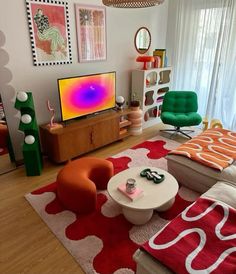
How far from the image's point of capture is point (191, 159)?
231cm

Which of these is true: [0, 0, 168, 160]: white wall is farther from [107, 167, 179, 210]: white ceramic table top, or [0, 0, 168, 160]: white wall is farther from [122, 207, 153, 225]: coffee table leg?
[122, 207, 153, 225]: coffee table leg

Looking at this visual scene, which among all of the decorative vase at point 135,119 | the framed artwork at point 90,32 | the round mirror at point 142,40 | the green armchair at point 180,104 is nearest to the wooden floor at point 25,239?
the decorative vase at point 135,119

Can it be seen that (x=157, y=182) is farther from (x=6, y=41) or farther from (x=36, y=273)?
(x=6, y=41)

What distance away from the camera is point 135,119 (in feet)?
12.2

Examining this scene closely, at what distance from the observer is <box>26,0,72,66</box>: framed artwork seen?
255 cm

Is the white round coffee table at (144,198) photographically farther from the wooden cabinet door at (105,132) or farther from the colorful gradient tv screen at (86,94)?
the colorful gradient tv screen at (86,94)

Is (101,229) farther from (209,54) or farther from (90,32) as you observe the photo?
(209,54)

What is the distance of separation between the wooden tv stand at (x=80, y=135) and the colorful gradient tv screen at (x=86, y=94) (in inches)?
5.0

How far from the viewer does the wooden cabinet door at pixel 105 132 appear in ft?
10.3

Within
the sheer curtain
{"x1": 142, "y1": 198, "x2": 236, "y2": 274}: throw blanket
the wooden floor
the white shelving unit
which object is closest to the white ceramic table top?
{"x1": 142, "y1": 198, "x2": 236, "y2": 274}: throw blanket

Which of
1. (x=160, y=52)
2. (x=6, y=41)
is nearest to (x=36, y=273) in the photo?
(x=6, y=41)


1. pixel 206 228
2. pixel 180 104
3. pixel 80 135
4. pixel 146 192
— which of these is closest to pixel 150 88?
pixel 180 104

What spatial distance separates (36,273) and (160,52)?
3.73 m

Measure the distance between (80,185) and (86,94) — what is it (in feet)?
5.05
